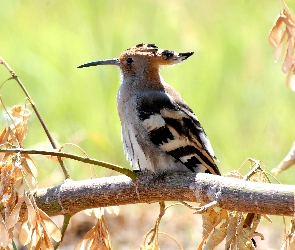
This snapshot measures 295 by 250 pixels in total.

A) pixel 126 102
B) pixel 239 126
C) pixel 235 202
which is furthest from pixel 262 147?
pixel 235 202

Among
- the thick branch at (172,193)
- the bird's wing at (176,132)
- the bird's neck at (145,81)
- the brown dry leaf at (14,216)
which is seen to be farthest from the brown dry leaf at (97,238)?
the bird's neck at (145,81)

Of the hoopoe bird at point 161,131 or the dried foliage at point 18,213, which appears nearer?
the dried foliage at point 18,213

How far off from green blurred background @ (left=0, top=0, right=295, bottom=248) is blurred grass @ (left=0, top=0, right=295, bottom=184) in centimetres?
1

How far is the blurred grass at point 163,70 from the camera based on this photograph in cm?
578

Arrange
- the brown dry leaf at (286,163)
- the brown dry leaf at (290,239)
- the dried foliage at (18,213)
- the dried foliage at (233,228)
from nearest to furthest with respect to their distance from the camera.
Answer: the brown dry leaf at (286,163)
the brown dry leaf at (290,239)
the dried foliage at (18,213)
the dried foliage at (233,228)

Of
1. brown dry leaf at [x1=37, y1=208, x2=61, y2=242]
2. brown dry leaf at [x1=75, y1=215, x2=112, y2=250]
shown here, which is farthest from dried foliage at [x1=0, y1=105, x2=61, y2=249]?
brown dry leaf at [x1=75, y1=215, x2=112, y2=250]

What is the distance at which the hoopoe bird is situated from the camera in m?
3.23

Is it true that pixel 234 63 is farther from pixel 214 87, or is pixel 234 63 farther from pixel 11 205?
pixel 11 205

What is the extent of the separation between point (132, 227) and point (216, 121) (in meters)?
1.76

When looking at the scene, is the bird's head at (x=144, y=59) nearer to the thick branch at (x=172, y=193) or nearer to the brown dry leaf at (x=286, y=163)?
the thick branch at (x=172, y=193)

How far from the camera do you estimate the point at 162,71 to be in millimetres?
6648

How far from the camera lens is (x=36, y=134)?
5992 mm

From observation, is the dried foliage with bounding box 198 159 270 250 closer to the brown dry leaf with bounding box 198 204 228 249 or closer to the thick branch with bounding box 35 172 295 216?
the brown dry leaf with bounding box 198 204 228 249

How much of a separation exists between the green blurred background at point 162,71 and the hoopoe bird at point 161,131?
137 cm
